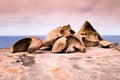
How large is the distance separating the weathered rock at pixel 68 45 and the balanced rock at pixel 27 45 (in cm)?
58

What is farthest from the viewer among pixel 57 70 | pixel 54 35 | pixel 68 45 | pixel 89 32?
pixel 89 32

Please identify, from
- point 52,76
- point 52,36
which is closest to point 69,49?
point 52,36

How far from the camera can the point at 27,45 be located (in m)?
6.18

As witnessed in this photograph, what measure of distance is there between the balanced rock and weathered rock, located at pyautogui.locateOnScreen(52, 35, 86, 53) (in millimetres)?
581

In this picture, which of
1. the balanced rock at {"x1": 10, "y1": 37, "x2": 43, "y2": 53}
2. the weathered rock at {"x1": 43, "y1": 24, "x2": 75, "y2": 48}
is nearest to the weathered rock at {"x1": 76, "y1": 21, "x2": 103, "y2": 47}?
the weathered rock at {"x1": 43, "y1": 24, "x2": 75, "y2": 48}

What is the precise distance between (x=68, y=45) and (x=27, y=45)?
1.50 m

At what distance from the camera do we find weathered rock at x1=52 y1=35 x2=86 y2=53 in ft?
18.8

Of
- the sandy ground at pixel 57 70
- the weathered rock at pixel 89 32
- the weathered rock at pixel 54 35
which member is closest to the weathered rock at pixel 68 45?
the weathered rock at pixel 54 35

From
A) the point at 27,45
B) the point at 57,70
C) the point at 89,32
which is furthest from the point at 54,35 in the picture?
the point at 57,70

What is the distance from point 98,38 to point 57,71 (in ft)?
16.3

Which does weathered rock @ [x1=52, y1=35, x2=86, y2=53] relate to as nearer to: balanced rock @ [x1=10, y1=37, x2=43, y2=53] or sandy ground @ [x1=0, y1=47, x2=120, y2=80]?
balanced rock @ [x1=10, y1=37, x2=43, y2=53]

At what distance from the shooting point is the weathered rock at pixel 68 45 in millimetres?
5739

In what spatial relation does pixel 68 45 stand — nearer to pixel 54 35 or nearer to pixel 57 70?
pixel 54 35

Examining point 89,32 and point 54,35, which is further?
point 89,32
